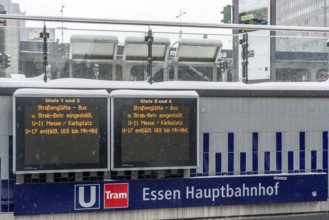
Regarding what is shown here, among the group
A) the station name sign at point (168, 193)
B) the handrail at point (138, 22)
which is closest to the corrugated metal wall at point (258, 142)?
the station name sign at point (168, 193)

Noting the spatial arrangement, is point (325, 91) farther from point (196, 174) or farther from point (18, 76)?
point (18, 76)

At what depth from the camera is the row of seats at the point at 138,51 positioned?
8.37 m

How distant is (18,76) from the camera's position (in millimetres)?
7934

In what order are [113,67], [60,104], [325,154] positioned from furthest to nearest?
1. [325,154]
2. [113,67]
3. [60,104]

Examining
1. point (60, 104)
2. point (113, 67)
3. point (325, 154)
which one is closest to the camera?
point (60, 104)

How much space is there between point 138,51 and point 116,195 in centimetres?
226

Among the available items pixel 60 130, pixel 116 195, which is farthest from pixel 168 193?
pixel 60 130

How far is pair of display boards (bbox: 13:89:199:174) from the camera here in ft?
25.1

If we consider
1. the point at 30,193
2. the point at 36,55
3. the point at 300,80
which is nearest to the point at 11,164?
the point at 30,193

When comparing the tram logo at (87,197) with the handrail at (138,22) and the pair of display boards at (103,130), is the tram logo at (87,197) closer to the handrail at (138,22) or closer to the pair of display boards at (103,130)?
the pair of display boards at (103,130)

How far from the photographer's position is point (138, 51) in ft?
28.3

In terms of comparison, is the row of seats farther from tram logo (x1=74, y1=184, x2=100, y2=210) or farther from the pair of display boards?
tram logo (x1=74, y1=184, x2=100, y2=210)

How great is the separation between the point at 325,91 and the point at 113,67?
3556 millimetres

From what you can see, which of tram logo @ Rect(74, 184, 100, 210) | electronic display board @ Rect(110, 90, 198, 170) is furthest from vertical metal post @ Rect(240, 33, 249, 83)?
tram logo @ Rect(74, 184, 100, 210)
